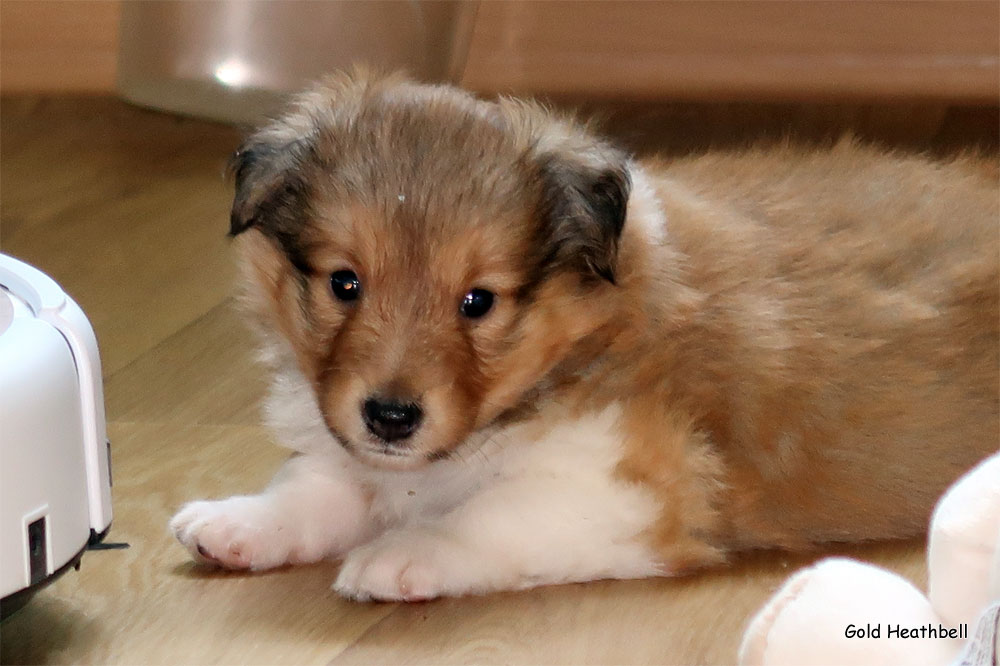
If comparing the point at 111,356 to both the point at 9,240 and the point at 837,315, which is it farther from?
the point at 837,315

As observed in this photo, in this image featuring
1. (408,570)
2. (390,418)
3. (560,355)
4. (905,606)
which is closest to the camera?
(905,606)

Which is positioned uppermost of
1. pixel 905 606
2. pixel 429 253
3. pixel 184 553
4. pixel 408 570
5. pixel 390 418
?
pixel 429 253

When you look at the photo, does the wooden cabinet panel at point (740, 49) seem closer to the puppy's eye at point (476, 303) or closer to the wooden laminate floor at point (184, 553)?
the wooden laminate floor at point (184, 553)

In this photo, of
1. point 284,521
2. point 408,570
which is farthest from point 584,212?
point 284,521

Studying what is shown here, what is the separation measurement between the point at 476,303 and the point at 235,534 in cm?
56

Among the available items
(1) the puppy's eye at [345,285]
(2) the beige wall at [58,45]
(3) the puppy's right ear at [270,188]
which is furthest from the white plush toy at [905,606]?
(2) the beige wall at [58,45]

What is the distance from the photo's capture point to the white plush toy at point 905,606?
138 centimetres

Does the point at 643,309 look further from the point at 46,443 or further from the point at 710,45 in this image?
the point at 710,45

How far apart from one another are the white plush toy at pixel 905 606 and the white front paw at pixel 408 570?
2.05 ft

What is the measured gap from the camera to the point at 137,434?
2754 mm

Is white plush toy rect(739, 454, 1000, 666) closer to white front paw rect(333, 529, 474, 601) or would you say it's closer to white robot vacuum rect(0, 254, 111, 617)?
white front paw rect(333, 529, 474, 601)

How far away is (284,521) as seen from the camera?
2.27m

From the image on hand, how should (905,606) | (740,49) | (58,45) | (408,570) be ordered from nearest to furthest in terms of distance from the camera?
(905,606)
(408,570)
(740,49)
(58,45)

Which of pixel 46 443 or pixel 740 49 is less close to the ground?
pixel 740 49
